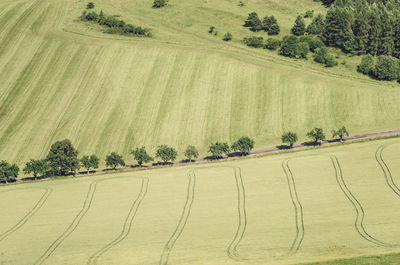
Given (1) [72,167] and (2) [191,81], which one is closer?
(1) [72,167]

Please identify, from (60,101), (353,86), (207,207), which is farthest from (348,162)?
(60,101)

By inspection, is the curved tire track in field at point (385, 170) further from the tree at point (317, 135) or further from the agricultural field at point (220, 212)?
the tree at point (317, 135)

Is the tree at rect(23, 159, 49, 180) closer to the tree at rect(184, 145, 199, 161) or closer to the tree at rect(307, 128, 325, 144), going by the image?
the tree at rect(184, 145, 199, 161)

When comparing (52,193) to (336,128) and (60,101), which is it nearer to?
(60,101)

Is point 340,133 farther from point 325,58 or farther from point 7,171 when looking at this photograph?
point 7,171

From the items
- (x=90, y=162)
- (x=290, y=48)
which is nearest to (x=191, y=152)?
(x=90, y=162)

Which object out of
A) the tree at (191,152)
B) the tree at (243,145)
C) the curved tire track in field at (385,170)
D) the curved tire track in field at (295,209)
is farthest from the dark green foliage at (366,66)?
the tree at (191,152)
